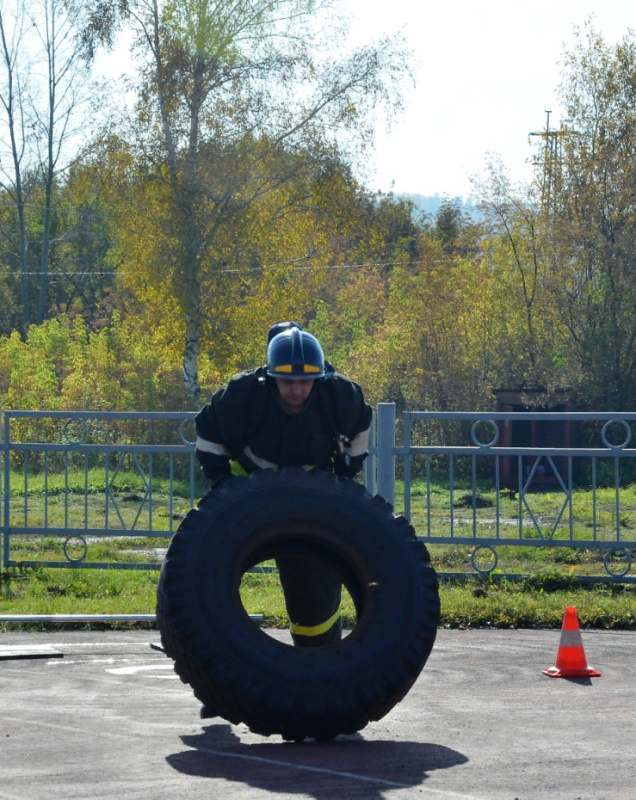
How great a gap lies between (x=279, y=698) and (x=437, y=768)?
67 centimetres

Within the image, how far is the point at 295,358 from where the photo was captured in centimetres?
510

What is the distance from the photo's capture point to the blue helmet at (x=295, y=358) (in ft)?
16.7

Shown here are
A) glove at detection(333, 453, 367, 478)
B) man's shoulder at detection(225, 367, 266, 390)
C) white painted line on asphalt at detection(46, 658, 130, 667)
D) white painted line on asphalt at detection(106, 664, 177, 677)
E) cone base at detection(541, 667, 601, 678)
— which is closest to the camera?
man's shoulder at detection(225, 367, 266, 390)

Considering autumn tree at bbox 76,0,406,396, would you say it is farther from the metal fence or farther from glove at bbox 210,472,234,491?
glove at bbox 210,472,234,491

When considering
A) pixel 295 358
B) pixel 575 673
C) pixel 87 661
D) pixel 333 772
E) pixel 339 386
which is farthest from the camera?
pixel 87 661

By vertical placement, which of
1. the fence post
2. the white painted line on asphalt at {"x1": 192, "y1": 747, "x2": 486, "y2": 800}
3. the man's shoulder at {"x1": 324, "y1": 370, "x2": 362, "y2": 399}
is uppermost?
the man's shoulder at {"x1": 324, "y1": 370, "x2": 362, "y2": 399}

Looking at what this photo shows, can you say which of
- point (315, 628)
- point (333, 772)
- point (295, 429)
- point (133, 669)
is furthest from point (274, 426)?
point (133, 669)

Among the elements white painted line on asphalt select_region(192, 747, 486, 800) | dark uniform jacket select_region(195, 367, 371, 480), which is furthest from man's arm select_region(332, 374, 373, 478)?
white painted line on asphalt select_region(192, 747, 486, 800)

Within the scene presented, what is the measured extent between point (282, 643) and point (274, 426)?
3.50 feet

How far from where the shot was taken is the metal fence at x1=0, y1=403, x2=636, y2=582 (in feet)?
29.7

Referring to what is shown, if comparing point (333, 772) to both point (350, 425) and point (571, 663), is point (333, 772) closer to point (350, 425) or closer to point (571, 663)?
point (350, 425)

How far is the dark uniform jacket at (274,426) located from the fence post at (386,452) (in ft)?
11.9

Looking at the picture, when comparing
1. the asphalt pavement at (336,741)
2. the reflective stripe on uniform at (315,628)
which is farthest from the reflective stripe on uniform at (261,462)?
the asphalt pavement at (336,741)

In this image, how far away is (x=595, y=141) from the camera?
23844 millimetres
